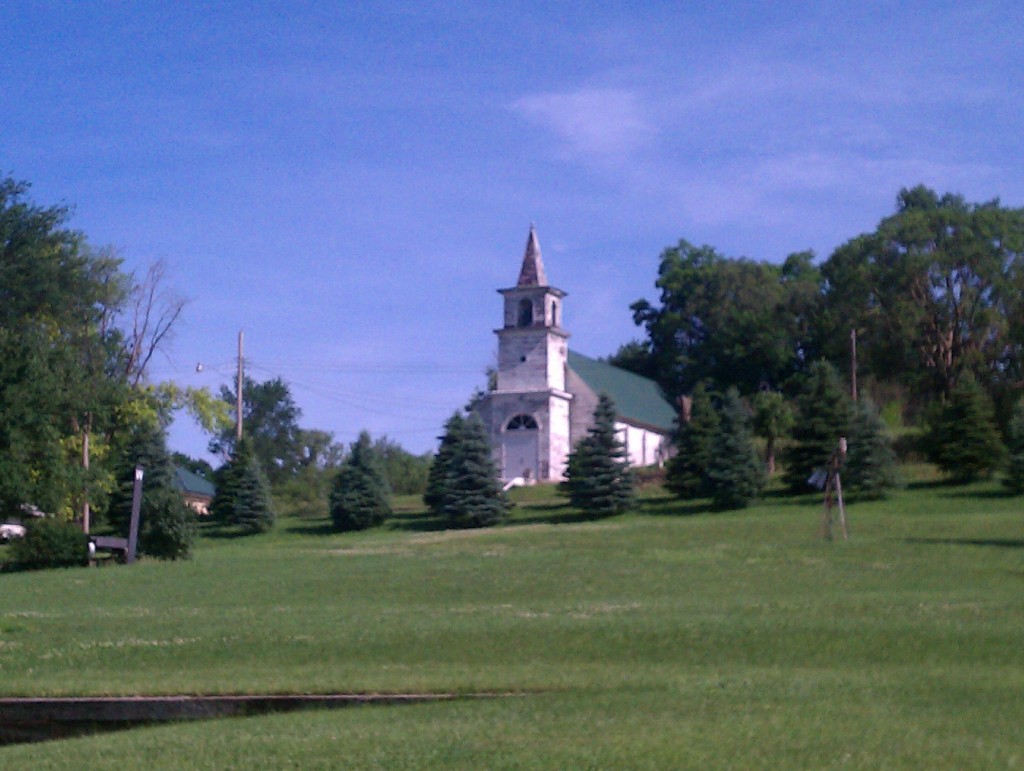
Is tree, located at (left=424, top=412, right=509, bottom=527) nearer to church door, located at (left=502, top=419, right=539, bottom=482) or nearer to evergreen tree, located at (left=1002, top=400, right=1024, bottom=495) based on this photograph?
church door, located at (left=502, top=419, right=539, bottom=482)

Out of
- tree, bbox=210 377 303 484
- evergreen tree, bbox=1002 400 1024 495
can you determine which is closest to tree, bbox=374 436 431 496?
tree, bbox=210 377 303 484

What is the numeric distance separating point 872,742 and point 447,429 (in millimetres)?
48462

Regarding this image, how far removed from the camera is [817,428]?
52.3 metres

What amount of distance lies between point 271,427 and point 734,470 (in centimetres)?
7039

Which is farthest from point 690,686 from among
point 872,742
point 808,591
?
point 808,591

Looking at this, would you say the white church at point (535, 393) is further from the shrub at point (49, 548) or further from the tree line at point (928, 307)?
the shrub at point (49, 548)

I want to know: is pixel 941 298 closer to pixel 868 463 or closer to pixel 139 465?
pixel 868 463

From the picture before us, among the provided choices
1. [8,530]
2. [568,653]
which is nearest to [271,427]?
[8,530]

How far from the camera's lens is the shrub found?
37.1m

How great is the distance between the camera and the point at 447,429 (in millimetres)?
57875

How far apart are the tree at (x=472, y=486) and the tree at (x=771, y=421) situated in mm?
16020

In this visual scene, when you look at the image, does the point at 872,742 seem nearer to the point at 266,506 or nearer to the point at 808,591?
the point at 808,591

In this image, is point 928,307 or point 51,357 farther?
point 928,307

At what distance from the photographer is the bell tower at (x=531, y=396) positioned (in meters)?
68.8
